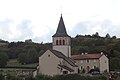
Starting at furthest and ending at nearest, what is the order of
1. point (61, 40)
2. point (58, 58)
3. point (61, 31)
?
point (61, 31) < point (61, 40) < point (58, 58)

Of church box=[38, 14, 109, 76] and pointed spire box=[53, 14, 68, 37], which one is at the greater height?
pointed spire box=[53, 14, 68, 37]

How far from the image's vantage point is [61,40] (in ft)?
234

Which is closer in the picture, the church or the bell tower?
the church

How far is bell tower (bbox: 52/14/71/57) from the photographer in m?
71.3

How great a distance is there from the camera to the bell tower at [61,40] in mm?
71312

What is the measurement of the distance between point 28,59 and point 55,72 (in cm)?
3558

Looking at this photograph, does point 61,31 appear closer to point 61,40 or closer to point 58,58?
Result: point 61,40

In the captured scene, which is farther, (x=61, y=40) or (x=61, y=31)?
(x=61, y=31)

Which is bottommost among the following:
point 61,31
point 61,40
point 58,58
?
point 58,58

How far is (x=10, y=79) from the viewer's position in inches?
1817

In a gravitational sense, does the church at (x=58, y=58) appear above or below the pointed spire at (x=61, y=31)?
below

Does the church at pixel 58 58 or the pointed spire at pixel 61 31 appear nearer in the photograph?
the church at pixel 58 58

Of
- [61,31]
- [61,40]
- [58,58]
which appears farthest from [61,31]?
[58,58]

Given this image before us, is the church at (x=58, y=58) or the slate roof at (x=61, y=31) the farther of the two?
the slate roof at (x=61, y=31)
